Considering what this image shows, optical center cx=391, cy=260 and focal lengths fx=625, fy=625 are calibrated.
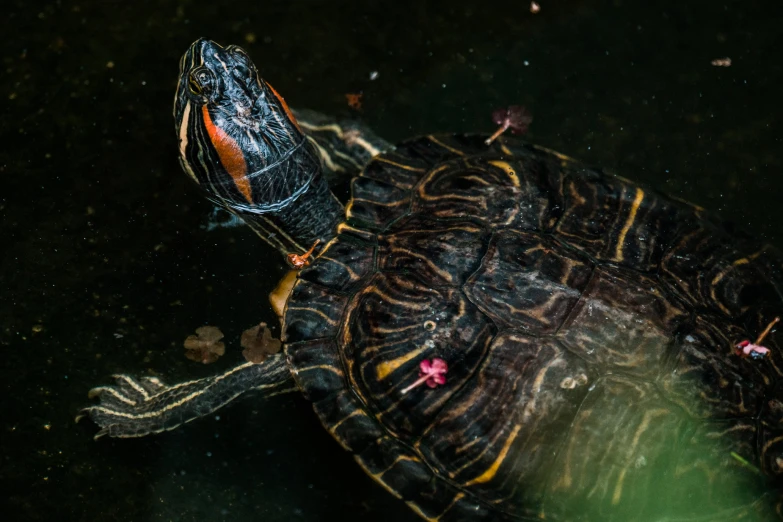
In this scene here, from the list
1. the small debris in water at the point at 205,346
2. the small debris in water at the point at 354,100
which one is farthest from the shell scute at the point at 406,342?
the small debris in water at the point at 354,100

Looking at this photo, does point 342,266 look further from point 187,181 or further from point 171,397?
point 187,181

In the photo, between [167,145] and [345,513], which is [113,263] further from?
[345,513]

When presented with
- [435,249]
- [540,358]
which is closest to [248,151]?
[435,249]

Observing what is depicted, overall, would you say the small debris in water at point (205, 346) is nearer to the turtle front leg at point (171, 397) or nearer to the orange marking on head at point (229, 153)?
the turtle front leg at point (171, 397)

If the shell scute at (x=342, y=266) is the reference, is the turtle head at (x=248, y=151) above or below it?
above

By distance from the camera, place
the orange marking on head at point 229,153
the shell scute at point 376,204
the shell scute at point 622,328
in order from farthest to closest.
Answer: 1. the orange marking on head at point 229,153
2. the shell scute at point 376,204
3. the shell scute at point 622,328

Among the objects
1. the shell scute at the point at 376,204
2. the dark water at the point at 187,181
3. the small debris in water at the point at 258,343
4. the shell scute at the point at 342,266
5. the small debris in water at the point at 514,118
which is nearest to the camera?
the shell scute at the point at 342,266
